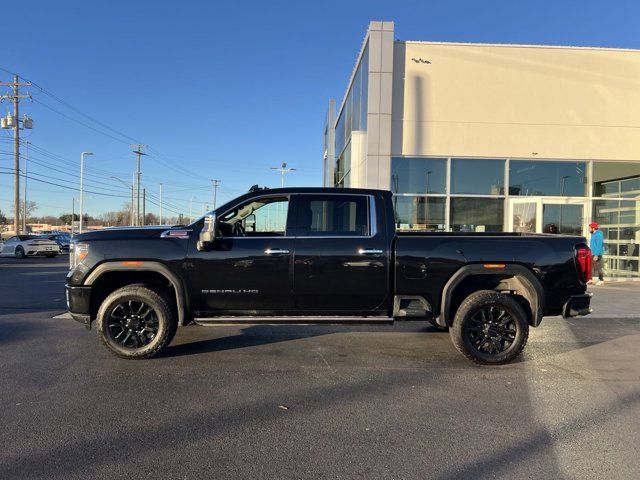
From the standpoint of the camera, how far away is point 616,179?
14.5 metres

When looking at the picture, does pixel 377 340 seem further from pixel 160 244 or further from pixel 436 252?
pixel 160 244

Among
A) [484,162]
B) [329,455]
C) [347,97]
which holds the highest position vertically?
[347,97]

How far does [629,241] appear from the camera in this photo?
1470 cm

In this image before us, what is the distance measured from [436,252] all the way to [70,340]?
5.14 meters

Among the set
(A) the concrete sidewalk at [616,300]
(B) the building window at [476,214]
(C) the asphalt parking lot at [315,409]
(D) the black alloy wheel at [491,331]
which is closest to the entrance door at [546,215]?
(B) the building window at [476,214]

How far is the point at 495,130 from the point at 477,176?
1349 millimetres

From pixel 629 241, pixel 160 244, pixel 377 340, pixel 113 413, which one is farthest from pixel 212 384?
pixel 629 241

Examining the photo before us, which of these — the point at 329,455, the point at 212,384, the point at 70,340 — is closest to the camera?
the point at 329,455

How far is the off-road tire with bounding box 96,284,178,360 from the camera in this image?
5730mm

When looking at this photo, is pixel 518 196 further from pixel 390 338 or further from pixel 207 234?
pixel 207 234

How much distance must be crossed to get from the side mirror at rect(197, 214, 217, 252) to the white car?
28.5m

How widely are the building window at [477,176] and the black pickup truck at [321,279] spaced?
8.20 metres

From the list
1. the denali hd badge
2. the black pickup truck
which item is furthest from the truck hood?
the denali hd badge

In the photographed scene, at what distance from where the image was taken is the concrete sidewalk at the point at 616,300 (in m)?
9.39
